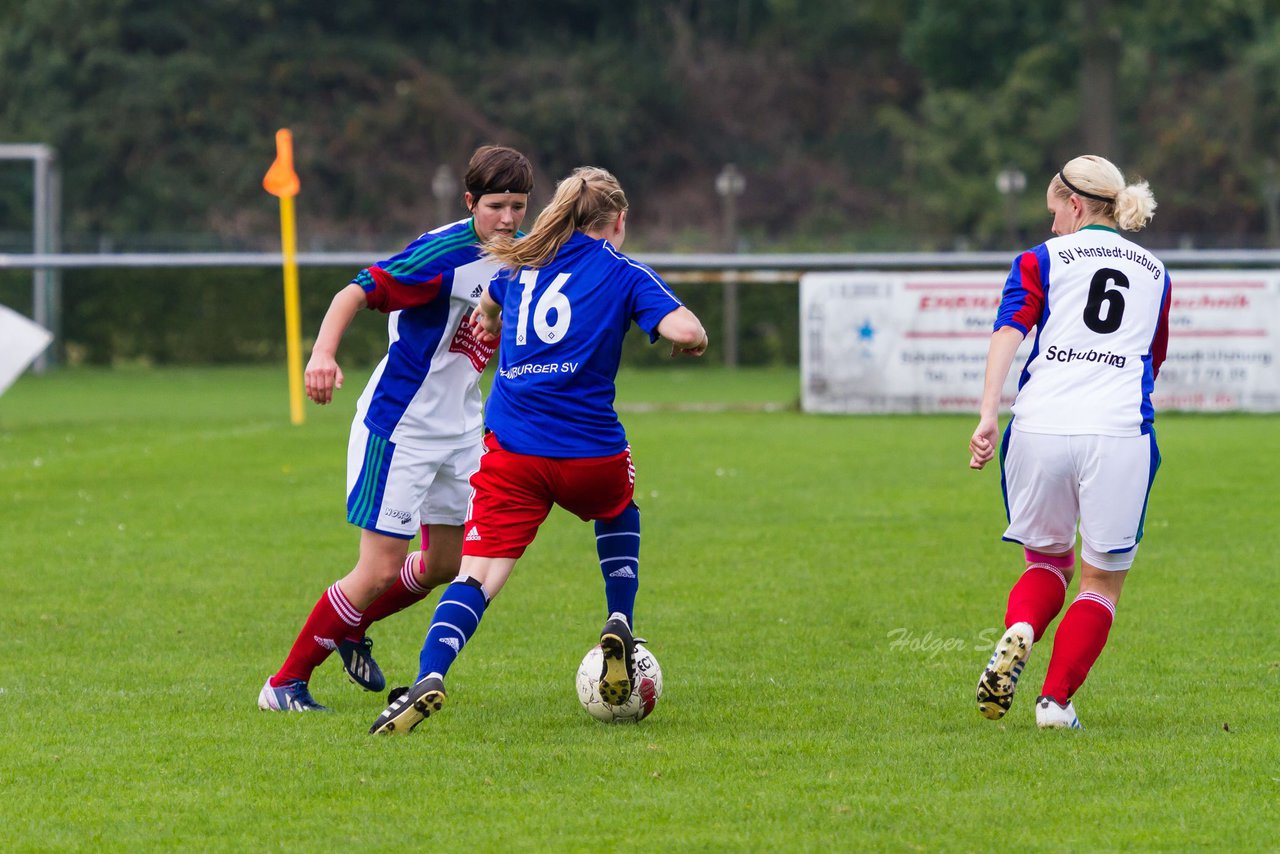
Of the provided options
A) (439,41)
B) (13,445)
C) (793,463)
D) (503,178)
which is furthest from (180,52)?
(503,178)

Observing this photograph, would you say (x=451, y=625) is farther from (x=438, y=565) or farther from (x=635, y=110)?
(x=635, y=110)

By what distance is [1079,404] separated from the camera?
5.55 m

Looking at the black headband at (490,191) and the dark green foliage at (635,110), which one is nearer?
the black headband at (490,191)

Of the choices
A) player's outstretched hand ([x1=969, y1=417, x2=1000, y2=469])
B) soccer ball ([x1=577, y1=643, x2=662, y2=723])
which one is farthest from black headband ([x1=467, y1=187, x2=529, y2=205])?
player's outstretched hand ([x1=969, y1=417, x2=1000, y2=469])

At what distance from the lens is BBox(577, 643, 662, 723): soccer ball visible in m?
5.88

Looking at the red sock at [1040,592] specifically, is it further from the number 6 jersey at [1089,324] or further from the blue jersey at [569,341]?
the blue jersey at [569,341]

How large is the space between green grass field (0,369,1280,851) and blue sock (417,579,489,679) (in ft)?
0.82

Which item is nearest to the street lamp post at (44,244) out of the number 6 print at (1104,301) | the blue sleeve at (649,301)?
the blue sleeve at (649,301)

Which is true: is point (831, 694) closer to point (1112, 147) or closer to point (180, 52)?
point (1112, 147)

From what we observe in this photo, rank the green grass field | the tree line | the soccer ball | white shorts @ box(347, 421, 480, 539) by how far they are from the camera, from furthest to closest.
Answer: the tree line, white shorts @ box(347, 421, 480, 539), the soccer ball, the green grass field

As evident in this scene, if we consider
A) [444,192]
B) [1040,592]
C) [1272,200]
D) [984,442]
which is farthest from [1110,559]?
[1272,200]

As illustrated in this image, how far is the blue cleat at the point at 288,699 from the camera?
616cm

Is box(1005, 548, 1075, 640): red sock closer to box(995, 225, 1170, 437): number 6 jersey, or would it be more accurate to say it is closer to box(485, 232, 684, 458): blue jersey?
box(995, 225, 1170, 437): number 6 jersey

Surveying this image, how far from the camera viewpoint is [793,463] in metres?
14.8
